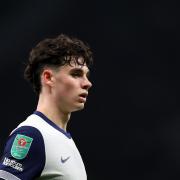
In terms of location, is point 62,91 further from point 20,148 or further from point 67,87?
point 20,148

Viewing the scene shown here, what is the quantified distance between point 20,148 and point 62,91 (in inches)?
16.2

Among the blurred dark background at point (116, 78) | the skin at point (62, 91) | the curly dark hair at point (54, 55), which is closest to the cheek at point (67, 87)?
the skin at point (62, 91)

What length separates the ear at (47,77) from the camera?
367cm

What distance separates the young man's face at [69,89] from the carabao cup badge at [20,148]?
331 mm

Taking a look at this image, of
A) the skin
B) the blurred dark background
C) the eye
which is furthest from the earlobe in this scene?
the blurred dark background

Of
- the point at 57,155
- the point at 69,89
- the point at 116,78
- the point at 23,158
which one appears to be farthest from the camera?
the point at 116,78

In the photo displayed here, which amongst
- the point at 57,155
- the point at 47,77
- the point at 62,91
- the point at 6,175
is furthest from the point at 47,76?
the point at 6,175

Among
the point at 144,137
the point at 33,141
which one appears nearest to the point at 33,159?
the point at 33,141

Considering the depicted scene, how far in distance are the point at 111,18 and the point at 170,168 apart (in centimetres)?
142

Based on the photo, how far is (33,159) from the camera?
133 inches

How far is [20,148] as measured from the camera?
3.39 m

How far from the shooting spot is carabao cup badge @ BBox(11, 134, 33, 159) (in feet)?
11.1

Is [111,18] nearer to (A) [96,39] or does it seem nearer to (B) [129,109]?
(A) [96,39]

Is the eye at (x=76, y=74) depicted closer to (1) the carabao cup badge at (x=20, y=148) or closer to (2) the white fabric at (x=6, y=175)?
(1) the carabao cup badge at (x=20, y=148)
